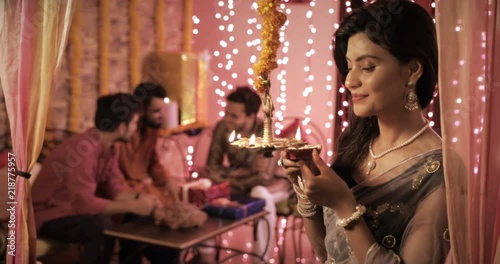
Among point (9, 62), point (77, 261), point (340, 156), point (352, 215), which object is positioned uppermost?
point (9, 62)

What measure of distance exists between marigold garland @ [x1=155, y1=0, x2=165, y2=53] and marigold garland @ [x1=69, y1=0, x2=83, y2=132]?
0.74 m

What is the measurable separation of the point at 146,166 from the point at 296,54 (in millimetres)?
1315

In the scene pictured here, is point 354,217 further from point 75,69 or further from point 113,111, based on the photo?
point 75,69

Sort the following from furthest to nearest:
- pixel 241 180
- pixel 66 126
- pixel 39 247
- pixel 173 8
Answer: pixel 173 8, pixel 241 180, pixel 66 126, pixel 39 247

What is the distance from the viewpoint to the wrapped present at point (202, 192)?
3.62 metres

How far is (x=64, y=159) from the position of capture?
3.37 metres

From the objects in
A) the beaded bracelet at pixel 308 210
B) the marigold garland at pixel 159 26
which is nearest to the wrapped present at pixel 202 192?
the marigold garland at pixel 159 26

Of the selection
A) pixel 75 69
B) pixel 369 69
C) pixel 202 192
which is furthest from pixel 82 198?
pixel 369 69

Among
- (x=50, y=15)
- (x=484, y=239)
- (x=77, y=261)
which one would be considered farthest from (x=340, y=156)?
(x=77, y=261)

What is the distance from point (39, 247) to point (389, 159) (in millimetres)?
2536

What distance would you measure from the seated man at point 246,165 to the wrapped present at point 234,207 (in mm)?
312

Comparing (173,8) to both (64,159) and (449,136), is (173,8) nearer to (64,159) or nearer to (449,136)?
(64,159)

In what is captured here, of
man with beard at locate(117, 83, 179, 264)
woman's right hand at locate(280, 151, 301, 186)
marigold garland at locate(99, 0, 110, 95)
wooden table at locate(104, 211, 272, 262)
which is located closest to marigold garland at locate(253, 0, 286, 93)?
woman's right hand at locate(280, 151, 301, 186)

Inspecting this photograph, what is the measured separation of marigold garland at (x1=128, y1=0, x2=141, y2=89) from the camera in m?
4.19
